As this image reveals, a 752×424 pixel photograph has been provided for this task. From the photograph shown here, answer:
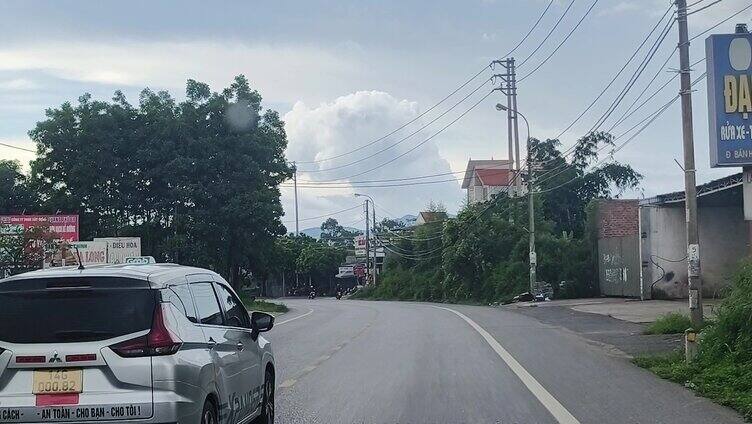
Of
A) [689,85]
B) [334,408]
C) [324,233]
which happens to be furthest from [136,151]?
[324,233]

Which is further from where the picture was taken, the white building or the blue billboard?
the white building

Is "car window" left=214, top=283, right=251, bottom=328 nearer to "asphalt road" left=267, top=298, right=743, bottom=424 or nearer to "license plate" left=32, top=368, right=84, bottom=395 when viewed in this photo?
"asphalt road" left=267, top=298, right=743, bottom=424

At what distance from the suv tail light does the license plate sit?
1.01ft

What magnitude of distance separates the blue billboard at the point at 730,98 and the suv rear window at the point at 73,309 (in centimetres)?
1837

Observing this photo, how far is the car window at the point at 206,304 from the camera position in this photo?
723cm

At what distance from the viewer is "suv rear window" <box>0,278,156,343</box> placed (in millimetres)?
6176

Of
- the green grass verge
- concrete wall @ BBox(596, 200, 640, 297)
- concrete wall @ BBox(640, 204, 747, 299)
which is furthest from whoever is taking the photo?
concrete wall @ BBox(596, 200, 640, 297)

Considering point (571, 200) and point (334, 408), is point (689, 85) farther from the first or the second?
point (571, 200)

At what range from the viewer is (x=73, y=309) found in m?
6.25

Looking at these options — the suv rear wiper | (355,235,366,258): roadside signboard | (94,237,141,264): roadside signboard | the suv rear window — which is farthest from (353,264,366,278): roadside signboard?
the suv rear wiper

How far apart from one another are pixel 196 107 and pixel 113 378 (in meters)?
40.7

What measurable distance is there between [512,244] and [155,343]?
53368mm

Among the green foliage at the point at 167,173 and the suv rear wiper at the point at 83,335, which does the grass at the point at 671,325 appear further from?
the green foliage at the point at 167,173

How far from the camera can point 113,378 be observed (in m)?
6.00
